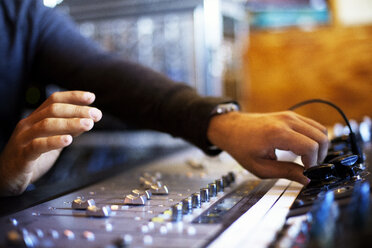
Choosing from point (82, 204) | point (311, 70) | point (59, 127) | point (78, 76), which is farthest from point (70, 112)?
point (311, 70)

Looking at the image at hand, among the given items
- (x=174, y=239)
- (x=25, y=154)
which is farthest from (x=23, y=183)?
(x=174, y=239)

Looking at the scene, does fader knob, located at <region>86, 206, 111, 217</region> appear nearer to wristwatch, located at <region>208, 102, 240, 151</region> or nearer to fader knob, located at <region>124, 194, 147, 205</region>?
fader knob, located at <region>124, 194, 147, 205</region>

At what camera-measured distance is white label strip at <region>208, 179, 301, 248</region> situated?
373mm

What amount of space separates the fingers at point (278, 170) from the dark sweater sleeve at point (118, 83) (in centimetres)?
15

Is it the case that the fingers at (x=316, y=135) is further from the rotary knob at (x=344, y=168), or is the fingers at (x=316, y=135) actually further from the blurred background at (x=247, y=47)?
the blurred background at (x=247, y=47)

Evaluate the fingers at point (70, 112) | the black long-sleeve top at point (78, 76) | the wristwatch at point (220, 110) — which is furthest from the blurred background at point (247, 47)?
the fingers at point (70, 112)

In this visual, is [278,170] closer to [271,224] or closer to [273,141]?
[273,141]

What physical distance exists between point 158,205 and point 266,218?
138 millimetres

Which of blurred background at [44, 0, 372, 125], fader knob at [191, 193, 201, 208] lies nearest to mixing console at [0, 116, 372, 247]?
fader knob at [191, 193, 201, 208]

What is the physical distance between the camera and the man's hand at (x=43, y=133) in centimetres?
57

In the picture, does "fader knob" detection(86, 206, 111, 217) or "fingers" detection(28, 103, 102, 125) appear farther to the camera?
"fingers" detection(28, 103, 102, 125)

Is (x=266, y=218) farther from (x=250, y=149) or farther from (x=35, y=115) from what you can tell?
(x=35, y=115)

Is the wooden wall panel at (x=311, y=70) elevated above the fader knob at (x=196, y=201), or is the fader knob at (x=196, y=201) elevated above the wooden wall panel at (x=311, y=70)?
the wooden wall panel at (x=311, y=70)

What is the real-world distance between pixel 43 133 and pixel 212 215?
0.27 metres
